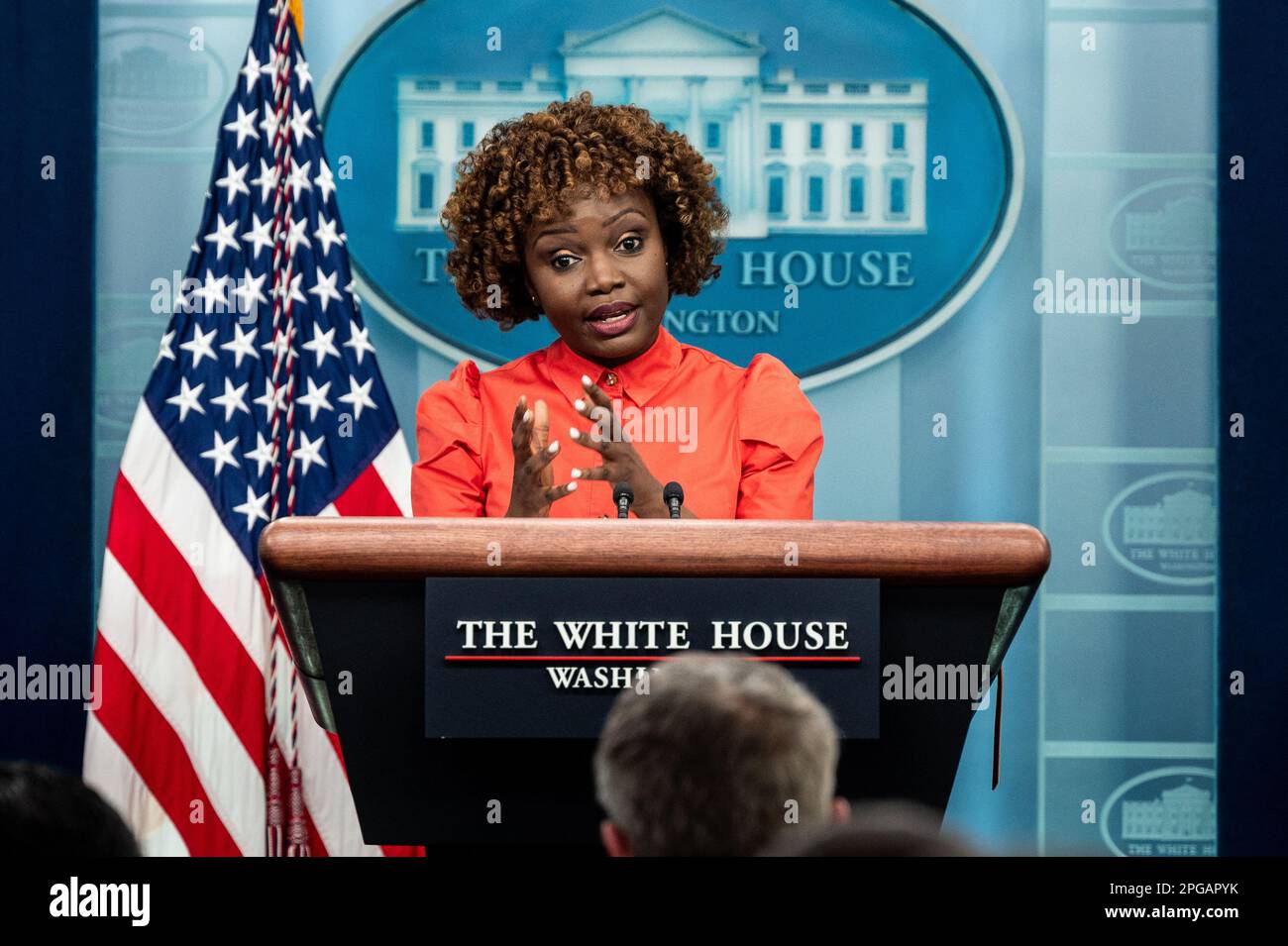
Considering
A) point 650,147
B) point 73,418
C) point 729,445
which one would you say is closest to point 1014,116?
point 650,147

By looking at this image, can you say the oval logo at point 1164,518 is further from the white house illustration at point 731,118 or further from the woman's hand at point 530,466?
the woman's hand at point 530,466

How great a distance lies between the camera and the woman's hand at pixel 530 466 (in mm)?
1824

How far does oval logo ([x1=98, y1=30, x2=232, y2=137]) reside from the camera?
3645 mm

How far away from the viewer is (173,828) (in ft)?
10.4

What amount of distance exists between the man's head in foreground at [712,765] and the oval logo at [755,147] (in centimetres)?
263

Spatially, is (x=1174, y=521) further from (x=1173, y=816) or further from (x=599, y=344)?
(x=599, y=344)

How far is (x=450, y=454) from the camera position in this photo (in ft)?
7.26

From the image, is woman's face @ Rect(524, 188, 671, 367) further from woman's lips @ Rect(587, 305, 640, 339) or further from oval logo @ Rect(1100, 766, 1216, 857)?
oval logo @ Rect(1100, 766, 1216, 857)

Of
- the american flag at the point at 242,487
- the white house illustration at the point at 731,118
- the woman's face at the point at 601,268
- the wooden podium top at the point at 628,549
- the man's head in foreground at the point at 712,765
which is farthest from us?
the white house illustration at the point at 731,118

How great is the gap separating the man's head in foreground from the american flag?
2.14 metres

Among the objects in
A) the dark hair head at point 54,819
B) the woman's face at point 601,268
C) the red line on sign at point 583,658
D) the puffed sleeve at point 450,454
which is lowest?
the dark hair head at point 54,819

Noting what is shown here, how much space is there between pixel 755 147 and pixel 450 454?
1.74 meters

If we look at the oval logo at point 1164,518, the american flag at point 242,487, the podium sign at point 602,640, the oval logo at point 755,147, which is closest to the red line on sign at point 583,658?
the podium sign at point 602,640
